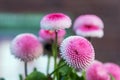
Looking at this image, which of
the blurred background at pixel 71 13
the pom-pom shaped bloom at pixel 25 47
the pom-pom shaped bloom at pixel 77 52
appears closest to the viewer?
the pom-pom shaped bloom at pixel 77 52

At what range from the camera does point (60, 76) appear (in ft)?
1.71

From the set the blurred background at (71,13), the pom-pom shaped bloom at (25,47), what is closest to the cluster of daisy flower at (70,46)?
the pom-pom shaped bloom at (25,47)

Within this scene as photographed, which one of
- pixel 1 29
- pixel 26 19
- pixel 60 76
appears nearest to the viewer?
pixel 60 76

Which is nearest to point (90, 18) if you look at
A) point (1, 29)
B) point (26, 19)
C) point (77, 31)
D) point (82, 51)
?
point (77, 31)

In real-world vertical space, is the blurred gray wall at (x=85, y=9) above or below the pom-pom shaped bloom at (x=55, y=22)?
below

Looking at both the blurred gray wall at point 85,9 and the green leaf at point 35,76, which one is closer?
the green leaf at point 35,76

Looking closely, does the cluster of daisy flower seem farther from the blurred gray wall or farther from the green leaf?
the blurred gray wall

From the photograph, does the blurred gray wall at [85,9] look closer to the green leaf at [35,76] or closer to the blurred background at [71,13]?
the blurred background at [71,13]

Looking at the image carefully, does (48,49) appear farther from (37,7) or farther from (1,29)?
(37,7)

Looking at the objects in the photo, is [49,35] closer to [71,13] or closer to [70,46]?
[70,46]

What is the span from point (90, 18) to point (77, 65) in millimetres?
190

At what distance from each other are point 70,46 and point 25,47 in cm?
12

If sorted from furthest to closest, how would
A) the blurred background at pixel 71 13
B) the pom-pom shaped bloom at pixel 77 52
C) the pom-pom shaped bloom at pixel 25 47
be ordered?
the blurred background at pixel 71 13
the pom-pom shaped bloom at pixel 25 47
the pom-pom shaped bloom at pixel 77 52

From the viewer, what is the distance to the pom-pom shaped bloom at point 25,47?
521 millimetres
